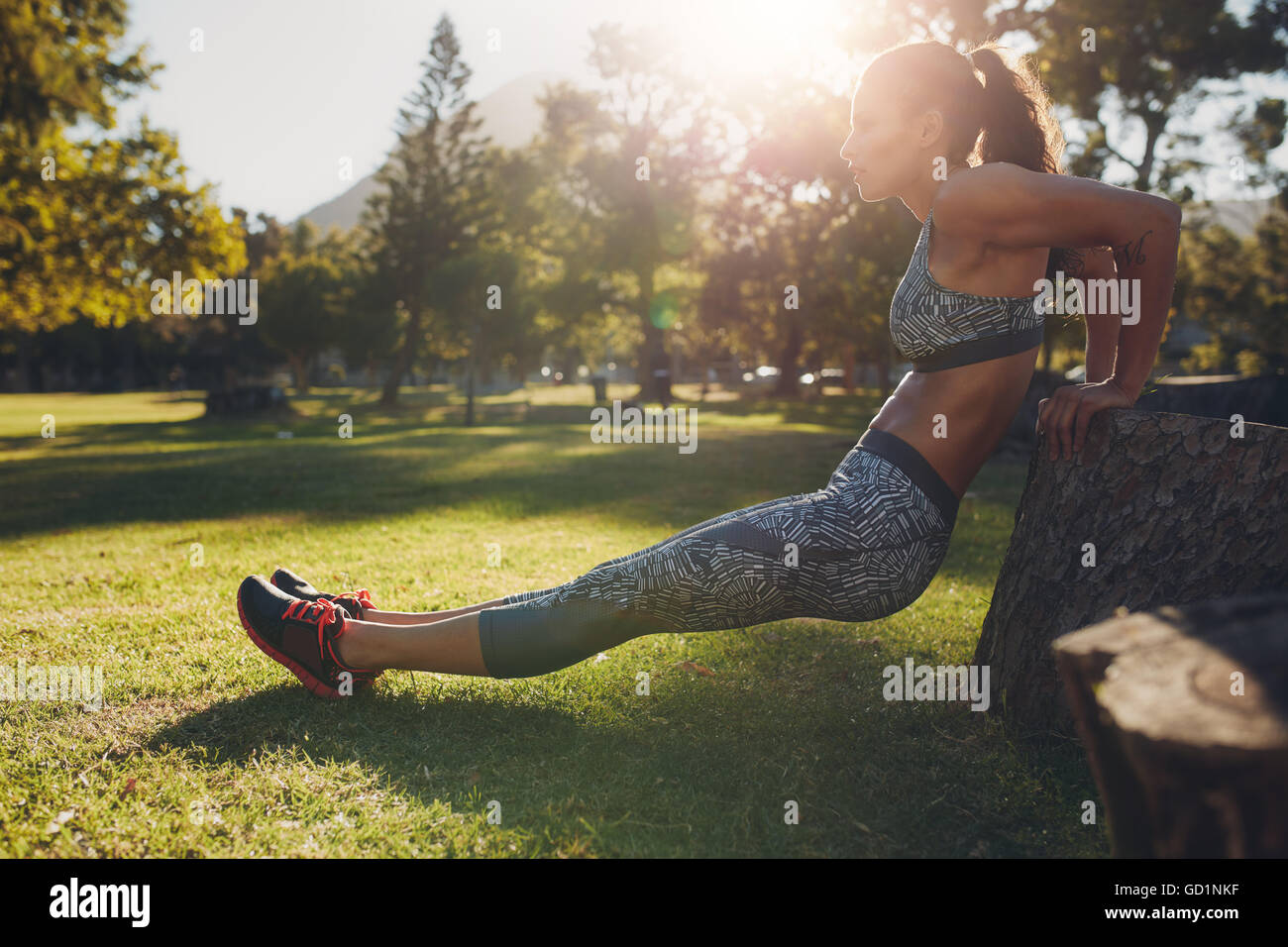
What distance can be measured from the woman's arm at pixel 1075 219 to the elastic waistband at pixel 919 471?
65cm

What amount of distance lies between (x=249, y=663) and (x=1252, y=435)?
3775mm

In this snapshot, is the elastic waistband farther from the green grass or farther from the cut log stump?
the cut log stump

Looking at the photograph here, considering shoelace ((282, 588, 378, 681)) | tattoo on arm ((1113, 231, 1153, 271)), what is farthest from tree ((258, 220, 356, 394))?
tattoo on arm ((1113, 231, 1153, 271))

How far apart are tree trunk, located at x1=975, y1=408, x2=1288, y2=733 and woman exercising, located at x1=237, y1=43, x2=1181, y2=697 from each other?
5.9 inches

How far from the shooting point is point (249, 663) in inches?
132

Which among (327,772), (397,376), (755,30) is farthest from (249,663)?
(397,376)

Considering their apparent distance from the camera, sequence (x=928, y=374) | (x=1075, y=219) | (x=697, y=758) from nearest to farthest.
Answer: (x=1075, y=219)
(x=928, y=374)
(x=697, y=758)

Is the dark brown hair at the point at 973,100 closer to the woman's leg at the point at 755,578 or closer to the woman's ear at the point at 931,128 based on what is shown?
the woman's ear at the point at 931,128

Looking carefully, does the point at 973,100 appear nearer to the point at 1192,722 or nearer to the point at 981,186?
the point at 981,186

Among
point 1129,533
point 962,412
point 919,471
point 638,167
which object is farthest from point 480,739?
point 638,167

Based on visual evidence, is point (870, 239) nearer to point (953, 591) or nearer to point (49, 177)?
point (953, 591)

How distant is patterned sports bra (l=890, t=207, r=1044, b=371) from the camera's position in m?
2.32

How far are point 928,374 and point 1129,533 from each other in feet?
2.73

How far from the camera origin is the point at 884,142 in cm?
250
